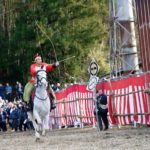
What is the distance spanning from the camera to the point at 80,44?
5306 centimetres

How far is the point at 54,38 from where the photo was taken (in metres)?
51.7

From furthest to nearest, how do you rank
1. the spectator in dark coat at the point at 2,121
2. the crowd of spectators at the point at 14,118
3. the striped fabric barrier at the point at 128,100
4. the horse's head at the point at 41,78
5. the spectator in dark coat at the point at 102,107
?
the spectator in dark coat at the point at 2,121 < the crowd of spectators at the point at 14,118 < the spectator in dark coat at the point at 102,107 < the striped fabric barrier at the point at 128,100 < the horse's head at the point at 41,78

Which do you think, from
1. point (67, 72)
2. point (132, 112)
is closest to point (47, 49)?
point (67, 72)

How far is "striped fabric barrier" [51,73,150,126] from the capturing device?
20719mm

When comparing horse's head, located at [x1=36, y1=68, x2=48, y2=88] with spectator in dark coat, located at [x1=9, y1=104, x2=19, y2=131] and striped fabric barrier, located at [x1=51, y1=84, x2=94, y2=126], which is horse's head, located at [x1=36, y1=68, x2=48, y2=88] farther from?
spectator in dark coat, located at [x1=9, y1=104, x2=19, y2=131]

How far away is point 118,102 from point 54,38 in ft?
96.4

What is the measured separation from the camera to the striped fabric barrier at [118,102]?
20719 mm

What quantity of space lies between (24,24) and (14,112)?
1732cm

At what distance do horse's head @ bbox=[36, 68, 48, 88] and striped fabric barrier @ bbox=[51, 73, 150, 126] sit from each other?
4210mm

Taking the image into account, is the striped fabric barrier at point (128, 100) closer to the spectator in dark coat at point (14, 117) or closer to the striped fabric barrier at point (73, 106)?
the striped fabric barrier at point (73, 106)

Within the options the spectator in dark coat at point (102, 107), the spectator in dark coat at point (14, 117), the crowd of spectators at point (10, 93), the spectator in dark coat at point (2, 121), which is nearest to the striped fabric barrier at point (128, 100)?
the spectator in dark coat at point (102, 107)

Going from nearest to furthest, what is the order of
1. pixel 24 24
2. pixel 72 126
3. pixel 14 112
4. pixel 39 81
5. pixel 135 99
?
pixel 39 81 → pixel 135 99 → pixel 72 126 → pixel 14 112 → pixel 24 24

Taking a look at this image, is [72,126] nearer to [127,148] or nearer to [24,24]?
[127,148]

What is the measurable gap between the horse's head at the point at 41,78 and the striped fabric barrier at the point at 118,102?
13.8ft
